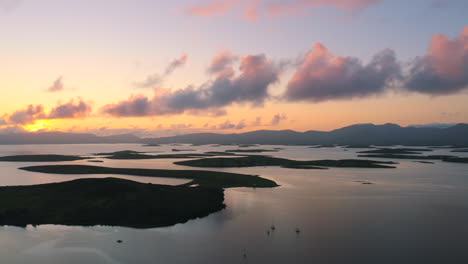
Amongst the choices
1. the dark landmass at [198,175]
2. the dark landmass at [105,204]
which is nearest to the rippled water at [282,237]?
the dark landmass at [105,204]

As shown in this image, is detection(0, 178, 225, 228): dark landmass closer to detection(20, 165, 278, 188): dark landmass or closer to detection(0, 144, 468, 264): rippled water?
detection(0, 144, 468, 264): rippled water

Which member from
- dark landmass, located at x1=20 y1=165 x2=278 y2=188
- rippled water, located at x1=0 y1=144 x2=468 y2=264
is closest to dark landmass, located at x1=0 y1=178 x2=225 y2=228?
rippled water, located at x1=0 y1=144 x2=468 y2=264

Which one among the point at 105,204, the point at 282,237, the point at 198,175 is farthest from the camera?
the point at 198,175

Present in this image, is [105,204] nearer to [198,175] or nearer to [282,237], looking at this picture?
[282,237]

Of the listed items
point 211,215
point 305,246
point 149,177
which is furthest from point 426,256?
point 149,177

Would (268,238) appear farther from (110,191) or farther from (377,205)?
(110,191)

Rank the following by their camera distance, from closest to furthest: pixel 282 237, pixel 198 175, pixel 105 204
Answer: pixel 282 237 < pixel 105 204 < pixel 198 175

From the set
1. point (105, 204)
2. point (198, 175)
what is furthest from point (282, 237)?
point (198, 175)
